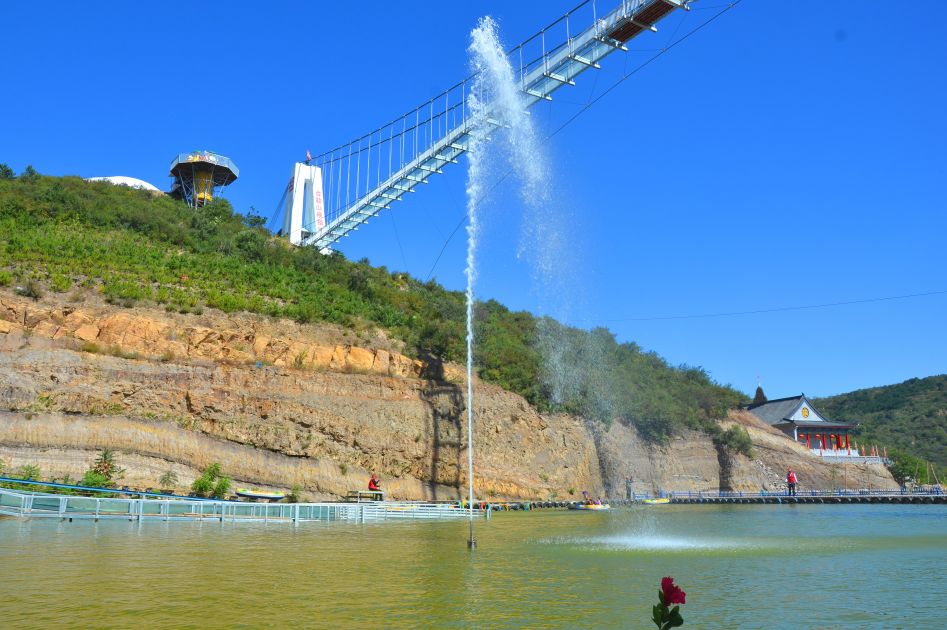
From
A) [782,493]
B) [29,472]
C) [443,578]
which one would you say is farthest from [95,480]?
[782,493]

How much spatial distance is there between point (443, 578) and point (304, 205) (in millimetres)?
64717

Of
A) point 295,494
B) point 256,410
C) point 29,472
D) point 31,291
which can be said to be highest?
point 31,291

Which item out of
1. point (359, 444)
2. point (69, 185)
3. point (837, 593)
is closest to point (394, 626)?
point (837, 593)

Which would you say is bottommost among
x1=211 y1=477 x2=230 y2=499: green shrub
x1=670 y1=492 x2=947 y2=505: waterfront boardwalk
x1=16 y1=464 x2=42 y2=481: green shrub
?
x1=670 y1=492 x2=947 y2=505: waterfront boardwalk

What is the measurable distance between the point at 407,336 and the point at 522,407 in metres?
10.2

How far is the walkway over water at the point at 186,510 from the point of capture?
26.8 meters

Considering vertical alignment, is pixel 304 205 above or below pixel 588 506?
above

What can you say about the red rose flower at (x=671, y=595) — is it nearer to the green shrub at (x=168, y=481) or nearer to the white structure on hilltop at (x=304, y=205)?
the green shrub at (x=168, y=481)

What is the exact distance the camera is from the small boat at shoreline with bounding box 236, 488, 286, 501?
116 feet

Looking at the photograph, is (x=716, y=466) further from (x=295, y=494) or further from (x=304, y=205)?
(x=304, y=205)

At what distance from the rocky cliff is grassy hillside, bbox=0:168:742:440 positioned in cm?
232

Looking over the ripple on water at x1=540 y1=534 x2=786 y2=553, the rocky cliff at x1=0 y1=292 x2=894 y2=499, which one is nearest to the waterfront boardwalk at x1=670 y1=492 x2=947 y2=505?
the rocky cliff at x1=0 y1=292 x2=894 y2=499

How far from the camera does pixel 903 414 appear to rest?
146m

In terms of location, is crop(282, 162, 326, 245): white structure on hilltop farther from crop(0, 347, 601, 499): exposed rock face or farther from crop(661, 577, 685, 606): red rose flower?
crop(661, 577, 685, 606): red rose flower
